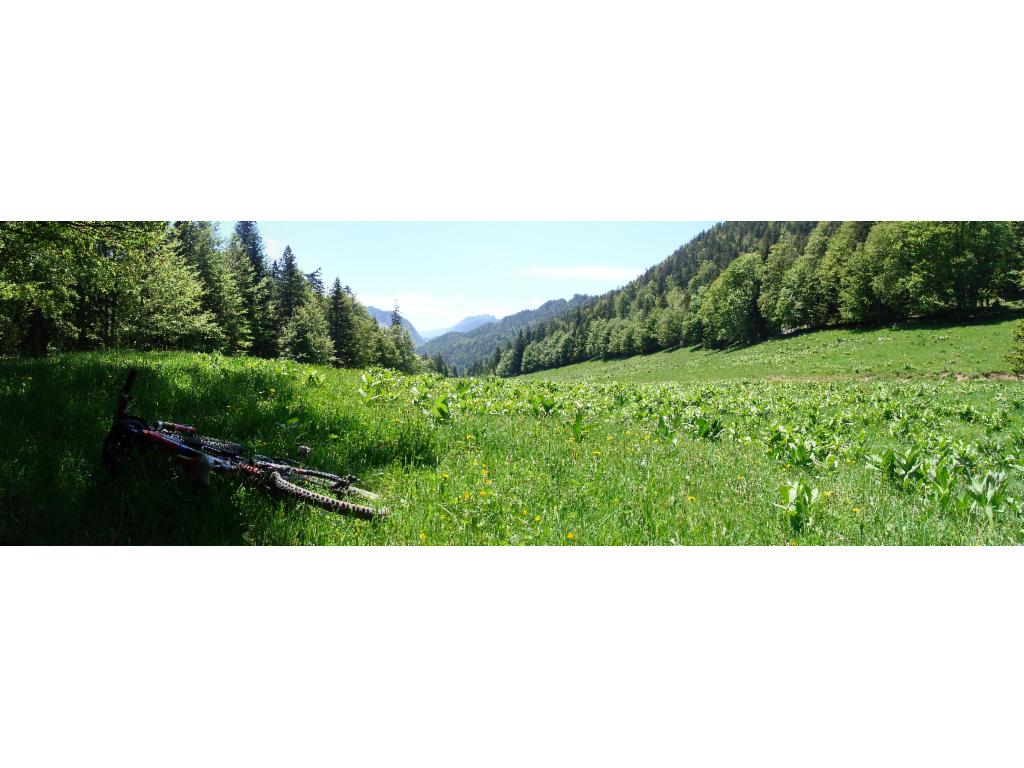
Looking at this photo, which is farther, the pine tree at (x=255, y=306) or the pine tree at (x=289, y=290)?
the pine tree at (x=289, y=290)

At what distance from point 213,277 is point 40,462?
2993 cm

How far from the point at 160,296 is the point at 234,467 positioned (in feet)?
67.8

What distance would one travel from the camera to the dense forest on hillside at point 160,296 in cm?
866

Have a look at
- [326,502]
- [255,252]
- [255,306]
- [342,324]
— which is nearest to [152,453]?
[326,502]

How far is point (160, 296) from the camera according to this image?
62.9 feet

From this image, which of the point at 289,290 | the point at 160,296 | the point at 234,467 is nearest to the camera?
the point at 234,467

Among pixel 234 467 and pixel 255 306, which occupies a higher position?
pixel 255 306

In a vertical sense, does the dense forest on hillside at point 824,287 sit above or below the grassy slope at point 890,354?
above

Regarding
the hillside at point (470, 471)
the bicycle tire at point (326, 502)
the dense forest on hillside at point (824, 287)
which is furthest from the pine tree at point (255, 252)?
the dense forest on hillside at point (824, 287)

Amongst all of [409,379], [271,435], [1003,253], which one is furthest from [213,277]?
[1003,253]

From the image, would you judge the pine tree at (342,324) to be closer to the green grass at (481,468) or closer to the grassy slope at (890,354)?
the grassy slope at (890,354)

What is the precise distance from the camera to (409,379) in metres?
9.20

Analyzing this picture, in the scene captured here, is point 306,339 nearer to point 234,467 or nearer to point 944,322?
point 234,467
